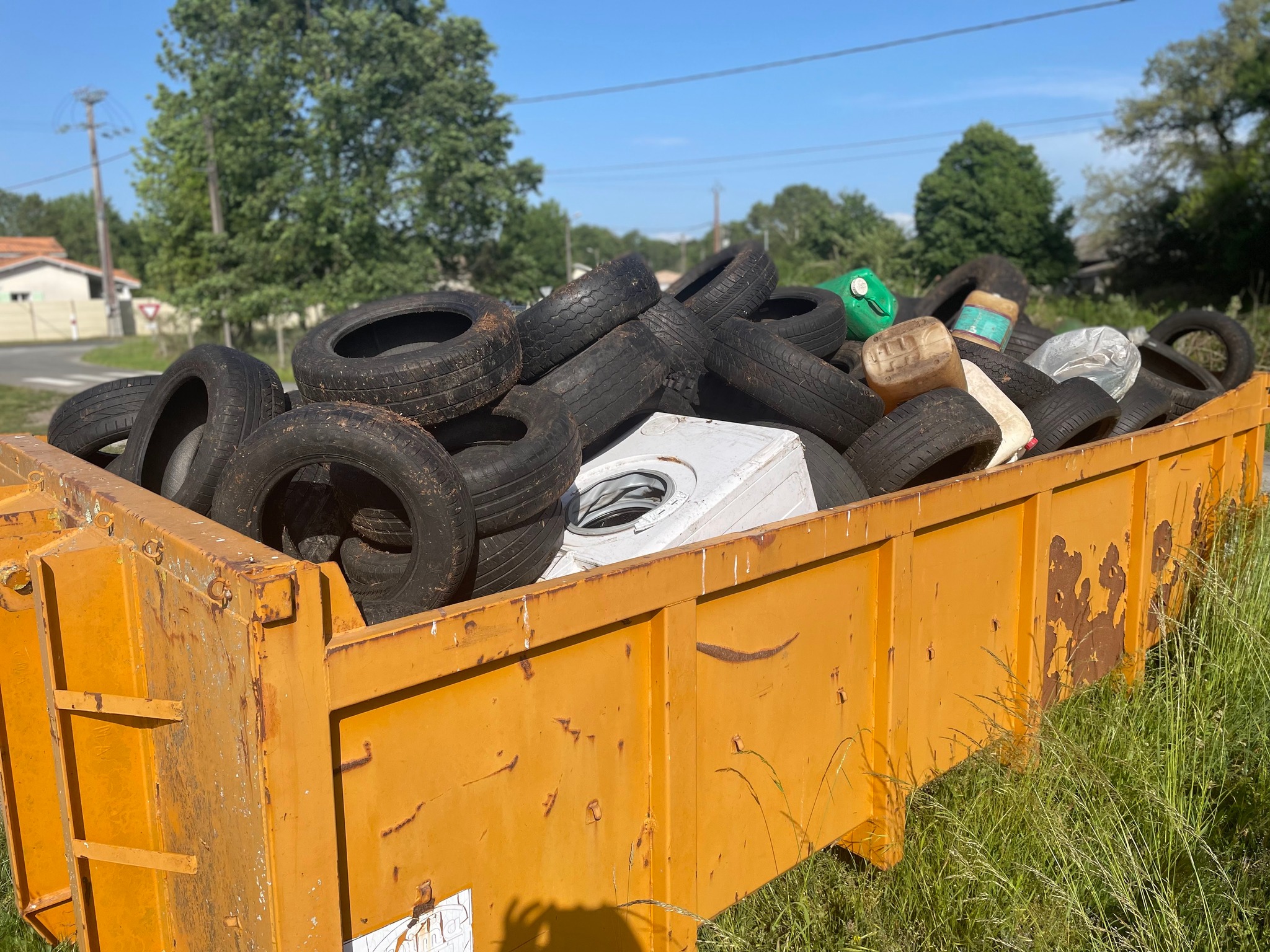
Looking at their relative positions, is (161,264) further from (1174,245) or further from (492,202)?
(1174,245)

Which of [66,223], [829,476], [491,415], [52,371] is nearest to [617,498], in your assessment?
[491,415]

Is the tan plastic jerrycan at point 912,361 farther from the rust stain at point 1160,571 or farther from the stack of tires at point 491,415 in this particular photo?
the rust stain at point 1160,571

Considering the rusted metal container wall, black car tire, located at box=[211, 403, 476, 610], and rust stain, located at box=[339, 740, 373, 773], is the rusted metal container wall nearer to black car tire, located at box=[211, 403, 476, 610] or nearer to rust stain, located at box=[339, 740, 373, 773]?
rust stain, located at box=[339, 740, 373, 773]

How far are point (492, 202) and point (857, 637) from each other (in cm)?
2745

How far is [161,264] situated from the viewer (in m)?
29.1

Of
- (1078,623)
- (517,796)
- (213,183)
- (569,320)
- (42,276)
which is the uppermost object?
(213,183)

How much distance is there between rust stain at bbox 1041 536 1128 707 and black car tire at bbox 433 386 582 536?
1.83 m

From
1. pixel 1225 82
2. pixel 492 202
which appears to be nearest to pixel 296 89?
pixel 492 202

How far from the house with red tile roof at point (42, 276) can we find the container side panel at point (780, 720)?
6743 cm

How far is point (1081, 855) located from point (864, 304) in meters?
3.20

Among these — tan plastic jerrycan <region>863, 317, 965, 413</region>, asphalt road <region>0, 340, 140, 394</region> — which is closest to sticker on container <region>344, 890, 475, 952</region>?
tan plastic jerrycan <region>863, 317, 965, 413</region>

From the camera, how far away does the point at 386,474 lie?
7.16ft

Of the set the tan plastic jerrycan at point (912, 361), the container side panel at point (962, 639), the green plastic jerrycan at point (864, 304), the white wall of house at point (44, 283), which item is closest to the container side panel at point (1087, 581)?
the container side panel at point (962, 639)

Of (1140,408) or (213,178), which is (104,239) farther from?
(1140,408)
